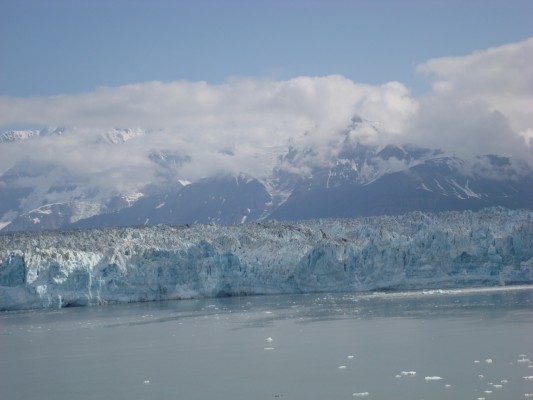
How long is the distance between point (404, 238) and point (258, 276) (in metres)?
9.26

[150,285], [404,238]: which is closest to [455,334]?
[404,238]

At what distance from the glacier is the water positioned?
16.6 ft

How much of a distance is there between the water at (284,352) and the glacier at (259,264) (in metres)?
5.07

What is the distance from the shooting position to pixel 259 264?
48.6 m

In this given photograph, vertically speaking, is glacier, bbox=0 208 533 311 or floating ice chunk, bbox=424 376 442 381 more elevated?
glacier, bbox=0 208 533 311

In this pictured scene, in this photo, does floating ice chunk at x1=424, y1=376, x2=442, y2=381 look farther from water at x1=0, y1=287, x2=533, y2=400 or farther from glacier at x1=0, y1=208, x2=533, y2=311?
glacier at x1=0, y1=208, x2=533, y2=311

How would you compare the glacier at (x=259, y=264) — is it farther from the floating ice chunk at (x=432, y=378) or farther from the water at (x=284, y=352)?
the floating ice chunk at (x=432, y=378)

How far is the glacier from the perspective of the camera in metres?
44.7

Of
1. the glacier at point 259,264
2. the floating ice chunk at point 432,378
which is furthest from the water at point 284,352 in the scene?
the glacier at point 259,264

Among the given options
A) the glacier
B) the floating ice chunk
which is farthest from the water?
the glacier

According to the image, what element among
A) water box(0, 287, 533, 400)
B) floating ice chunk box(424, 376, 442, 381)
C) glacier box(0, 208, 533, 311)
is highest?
glacier box(0, 208, 533, 311)

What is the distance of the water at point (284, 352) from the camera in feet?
62.1

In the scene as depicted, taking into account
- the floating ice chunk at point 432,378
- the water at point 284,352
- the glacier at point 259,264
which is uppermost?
the glacier at point 259,264

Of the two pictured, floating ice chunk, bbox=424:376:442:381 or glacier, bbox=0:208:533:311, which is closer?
floating ice chunk, bbox=424:376:442:381
